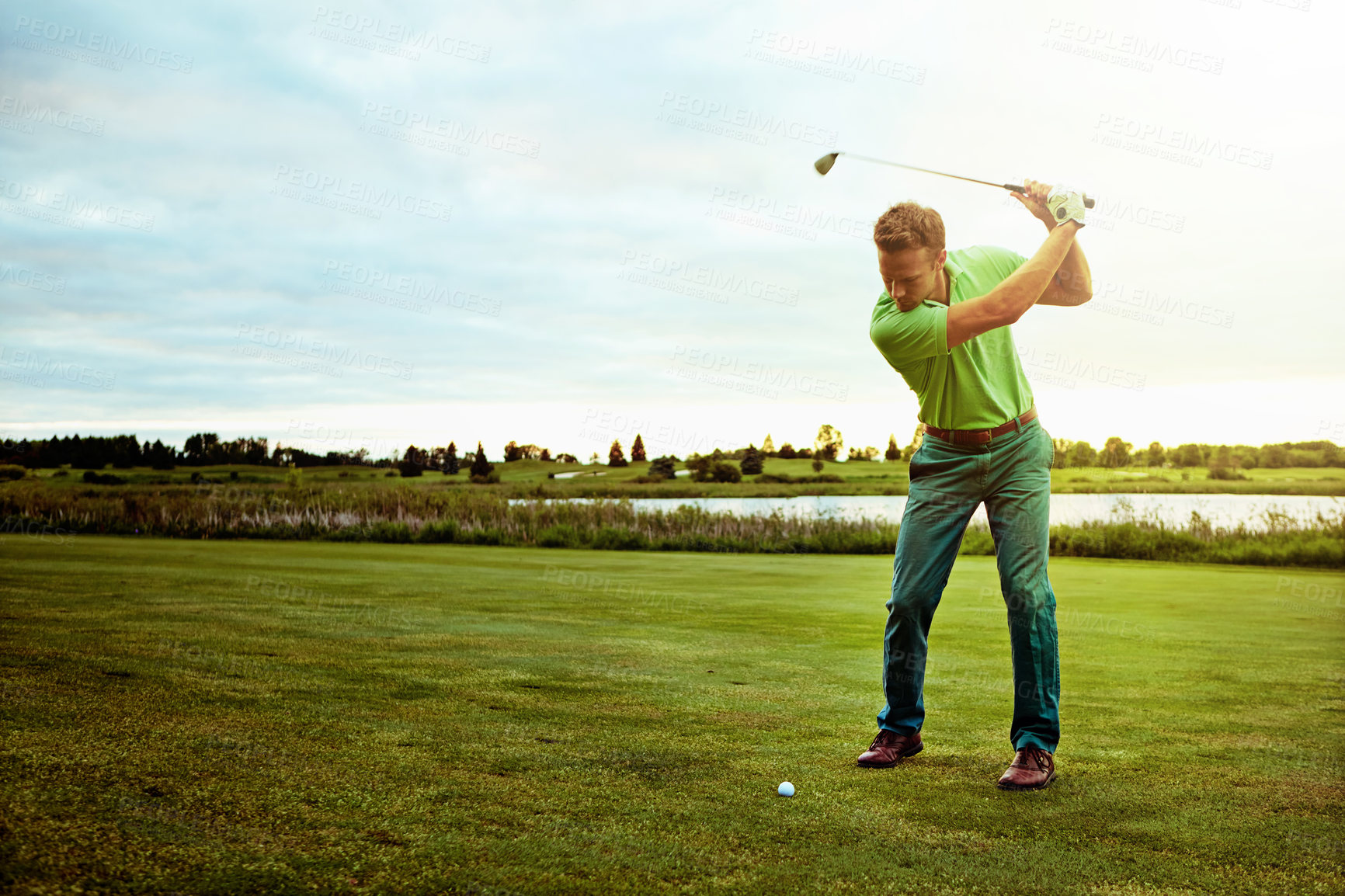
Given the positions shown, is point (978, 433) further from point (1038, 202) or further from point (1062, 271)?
point (1038, 202)

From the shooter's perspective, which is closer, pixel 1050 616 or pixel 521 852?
pixel 521 852

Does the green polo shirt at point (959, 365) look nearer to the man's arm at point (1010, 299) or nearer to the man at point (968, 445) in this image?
the man at point (968, 445)

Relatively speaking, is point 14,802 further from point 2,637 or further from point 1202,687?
point 1202,687

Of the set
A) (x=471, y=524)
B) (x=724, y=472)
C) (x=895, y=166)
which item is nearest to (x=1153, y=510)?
(x=471, y=524)

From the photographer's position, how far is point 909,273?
4020mm

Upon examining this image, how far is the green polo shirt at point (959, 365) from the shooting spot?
407cm

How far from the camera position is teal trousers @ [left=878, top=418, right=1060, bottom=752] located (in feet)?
13.4

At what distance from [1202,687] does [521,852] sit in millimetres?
5067

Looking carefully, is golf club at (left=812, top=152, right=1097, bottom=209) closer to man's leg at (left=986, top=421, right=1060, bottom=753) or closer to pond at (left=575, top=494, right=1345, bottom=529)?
man's leg at (left=986, top=421, right=1060, bottom=753)

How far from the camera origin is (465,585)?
11.3 m

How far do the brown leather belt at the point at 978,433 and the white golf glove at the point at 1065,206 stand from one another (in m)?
0.84

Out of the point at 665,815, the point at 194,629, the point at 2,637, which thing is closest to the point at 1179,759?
the point at 665,815

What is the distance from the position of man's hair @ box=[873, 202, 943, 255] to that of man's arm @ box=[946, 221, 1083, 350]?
1.03 feet

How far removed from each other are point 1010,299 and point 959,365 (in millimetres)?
453
